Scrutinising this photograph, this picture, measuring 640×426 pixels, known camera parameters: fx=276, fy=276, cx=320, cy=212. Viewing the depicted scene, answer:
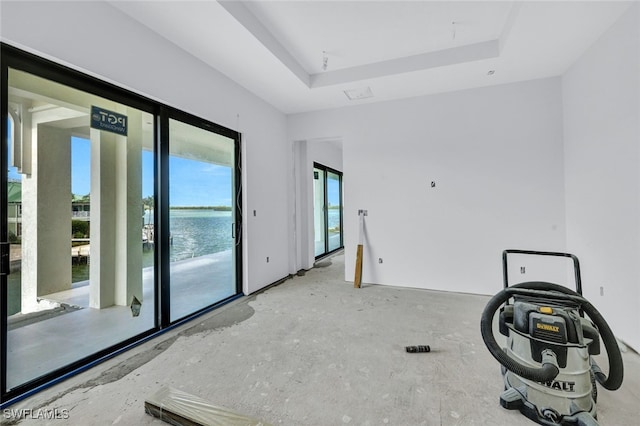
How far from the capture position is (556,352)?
1514 mm

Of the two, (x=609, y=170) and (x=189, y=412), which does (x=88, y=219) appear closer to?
(x=189, y=412)

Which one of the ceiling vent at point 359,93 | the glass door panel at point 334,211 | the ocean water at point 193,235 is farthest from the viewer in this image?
the glass door panel at point 334,211

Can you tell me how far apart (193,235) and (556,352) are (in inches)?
136

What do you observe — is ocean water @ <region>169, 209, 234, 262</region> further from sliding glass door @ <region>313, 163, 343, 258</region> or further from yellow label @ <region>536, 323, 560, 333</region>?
yellow label @ <region>536, 323, 560, 333</region>

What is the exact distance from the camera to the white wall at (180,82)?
77.5 inches

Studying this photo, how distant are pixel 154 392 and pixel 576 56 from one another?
17.4ft

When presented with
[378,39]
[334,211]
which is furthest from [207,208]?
[334,211]

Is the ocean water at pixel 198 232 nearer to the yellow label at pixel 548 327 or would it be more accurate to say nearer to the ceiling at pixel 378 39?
the ceiling at pixel 378 39

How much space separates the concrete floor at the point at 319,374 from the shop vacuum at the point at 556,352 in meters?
0.21

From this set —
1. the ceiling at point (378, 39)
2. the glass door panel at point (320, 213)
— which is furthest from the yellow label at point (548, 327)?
the glass door panel at point (320, 213)

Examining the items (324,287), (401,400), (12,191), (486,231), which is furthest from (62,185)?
(486,231)

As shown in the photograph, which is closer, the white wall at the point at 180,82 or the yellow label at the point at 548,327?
the yellow label at the point at 548,327

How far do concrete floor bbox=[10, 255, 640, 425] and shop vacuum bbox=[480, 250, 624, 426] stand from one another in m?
0.21

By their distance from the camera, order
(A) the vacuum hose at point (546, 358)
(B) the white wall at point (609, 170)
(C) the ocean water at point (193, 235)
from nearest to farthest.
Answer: (A) the vacuum hose at point (546, 358) < (B) the white wall at point (609, 170) < (C) the ocean water at point (193, 235)
